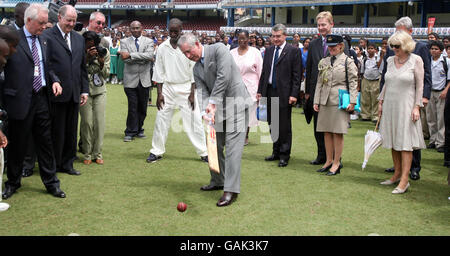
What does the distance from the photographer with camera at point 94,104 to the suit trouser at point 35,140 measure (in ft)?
5.01

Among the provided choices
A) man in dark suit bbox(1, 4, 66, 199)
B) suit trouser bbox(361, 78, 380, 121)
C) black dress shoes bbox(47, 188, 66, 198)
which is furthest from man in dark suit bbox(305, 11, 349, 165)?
suit trouser bbox(361, 78, 380, 121)

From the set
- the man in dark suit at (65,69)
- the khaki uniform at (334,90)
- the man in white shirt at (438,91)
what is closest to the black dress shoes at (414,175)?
the khaki uniform at (334,90)

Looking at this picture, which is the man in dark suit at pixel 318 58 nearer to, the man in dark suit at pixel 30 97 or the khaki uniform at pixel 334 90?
the khaki uniform at pixel 334 90

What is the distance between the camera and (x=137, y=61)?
9.05m

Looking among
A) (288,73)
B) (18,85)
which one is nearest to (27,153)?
(18,85)

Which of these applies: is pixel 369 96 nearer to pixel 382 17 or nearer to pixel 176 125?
pixel 176 125

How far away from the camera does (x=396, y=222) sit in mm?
4879

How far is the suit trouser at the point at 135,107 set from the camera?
30.2ft

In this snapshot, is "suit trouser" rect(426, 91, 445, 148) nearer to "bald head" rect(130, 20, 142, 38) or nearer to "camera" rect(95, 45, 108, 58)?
"bald head" rect(130, 20, 142, 38)

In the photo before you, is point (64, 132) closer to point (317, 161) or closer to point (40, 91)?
point (40, 91)

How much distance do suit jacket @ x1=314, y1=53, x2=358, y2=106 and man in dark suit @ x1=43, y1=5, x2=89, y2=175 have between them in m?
3.26

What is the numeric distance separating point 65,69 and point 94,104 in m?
1.12

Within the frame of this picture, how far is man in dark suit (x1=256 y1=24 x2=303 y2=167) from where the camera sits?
24.4 feet

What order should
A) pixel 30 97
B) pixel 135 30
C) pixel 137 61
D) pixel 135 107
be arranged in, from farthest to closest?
pixel 135 107
pixel 135 30
pixel 137 61
pixel 30 97
